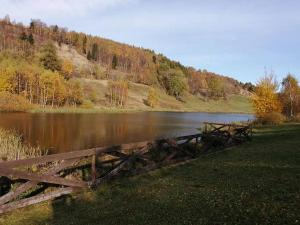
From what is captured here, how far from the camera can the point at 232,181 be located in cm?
1648

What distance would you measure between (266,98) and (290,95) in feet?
47.4

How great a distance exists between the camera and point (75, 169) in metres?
19.5

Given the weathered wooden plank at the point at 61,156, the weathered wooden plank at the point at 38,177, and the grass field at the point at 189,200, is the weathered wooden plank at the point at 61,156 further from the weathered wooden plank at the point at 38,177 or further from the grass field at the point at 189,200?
the grass field at the point at 189,200

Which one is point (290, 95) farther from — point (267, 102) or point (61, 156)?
point (61, 156)

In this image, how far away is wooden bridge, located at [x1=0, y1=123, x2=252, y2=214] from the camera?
13445 mm

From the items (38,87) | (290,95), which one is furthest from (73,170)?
(38,87)

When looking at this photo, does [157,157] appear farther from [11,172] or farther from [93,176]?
[11,172]

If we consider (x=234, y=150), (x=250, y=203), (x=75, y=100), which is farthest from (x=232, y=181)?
(x=75, y=100)

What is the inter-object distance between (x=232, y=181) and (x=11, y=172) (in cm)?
1033

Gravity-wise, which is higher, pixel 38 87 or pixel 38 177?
pixel 38 87

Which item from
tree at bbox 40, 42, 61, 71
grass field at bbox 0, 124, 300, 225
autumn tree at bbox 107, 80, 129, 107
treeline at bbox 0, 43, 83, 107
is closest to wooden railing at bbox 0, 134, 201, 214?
grass field at bbox 0, 124, 300, 225

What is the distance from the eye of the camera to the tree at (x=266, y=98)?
64375 mm

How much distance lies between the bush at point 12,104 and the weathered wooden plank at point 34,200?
3562 inches

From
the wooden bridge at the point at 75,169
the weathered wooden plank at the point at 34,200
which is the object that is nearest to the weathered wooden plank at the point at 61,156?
the wooden bridge at the point at 75,169
